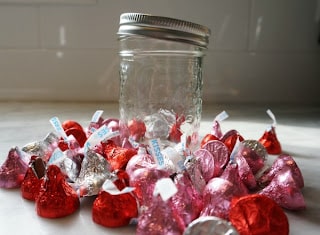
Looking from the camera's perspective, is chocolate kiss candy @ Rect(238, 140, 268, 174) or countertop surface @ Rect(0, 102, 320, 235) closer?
countertop surface @ Rect(0, 102, 320, 235)

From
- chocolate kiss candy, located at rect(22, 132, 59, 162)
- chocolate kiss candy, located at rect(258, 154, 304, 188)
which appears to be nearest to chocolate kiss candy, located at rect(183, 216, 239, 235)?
chocolate kiss candy, located at rect(258, 154, 304, 188)

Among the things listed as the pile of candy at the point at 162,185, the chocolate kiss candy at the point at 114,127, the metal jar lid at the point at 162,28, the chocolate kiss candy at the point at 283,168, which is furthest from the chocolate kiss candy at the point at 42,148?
the chocolate kiss candy at the point at 283,168

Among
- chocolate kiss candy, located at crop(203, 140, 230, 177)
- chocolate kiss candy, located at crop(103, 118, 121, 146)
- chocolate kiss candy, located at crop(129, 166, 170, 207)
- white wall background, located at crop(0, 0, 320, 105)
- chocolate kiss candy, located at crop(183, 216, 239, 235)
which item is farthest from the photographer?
white wall background, located at crop(0, 0, 320, 105)

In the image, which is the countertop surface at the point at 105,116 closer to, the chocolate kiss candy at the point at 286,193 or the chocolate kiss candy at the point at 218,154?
the chocolate kiss candy at the point at 286,193

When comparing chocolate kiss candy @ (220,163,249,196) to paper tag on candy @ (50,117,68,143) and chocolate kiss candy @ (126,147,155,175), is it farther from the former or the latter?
paper tag on candy @ (50,117,68,143)

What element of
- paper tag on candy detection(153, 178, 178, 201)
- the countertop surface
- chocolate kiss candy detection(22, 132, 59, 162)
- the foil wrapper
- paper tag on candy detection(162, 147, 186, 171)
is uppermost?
paper tag on candy detection(153, 178, 178, 201)

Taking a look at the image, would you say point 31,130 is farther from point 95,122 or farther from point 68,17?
point 68,17

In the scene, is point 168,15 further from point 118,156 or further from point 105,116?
point 118,156

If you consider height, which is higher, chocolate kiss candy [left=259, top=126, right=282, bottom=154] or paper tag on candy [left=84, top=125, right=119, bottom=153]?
paper tag on candy [left=84, top=125, right=119, bottom=153]
